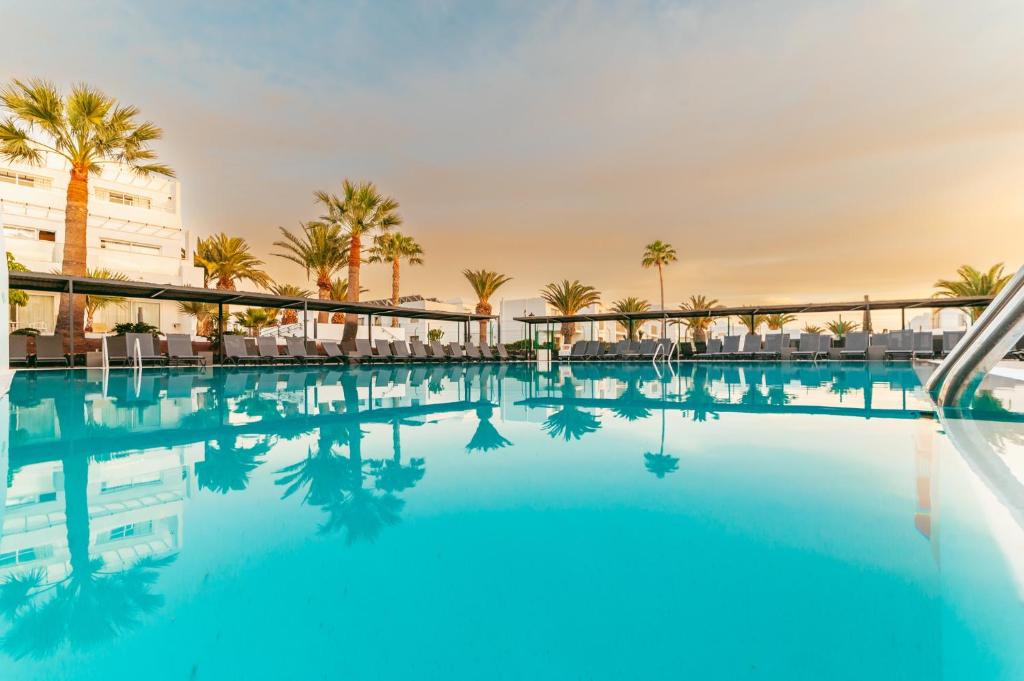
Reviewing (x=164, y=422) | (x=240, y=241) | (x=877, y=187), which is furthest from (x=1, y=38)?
(x=877, y=187)

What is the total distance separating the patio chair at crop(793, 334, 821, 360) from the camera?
68.9ft

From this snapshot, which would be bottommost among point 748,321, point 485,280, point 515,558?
point 515,558

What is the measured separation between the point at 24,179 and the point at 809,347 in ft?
129

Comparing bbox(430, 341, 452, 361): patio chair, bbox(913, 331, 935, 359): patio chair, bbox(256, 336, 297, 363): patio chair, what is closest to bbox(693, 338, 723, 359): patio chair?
bbox(913, 331, 935, 359): patio chair

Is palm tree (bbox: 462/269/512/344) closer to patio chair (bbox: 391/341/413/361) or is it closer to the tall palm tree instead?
the tall palm tree

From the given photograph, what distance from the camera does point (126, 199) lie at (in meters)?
33.2

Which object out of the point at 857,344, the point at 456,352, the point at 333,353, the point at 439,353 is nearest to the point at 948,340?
the point at 857,344

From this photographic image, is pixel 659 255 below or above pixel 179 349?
above

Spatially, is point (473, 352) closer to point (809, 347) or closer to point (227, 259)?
point (809, 347)

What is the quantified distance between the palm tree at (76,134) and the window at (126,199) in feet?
56.1

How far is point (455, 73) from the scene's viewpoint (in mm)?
15875

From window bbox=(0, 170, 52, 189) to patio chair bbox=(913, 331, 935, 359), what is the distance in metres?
41.6

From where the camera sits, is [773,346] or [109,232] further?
[109,232]

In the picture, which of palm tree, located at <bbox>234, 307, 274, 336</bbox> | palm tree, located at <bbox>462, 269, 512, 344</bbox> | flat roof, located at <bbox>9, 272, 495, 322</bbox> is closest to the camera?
flat roof, located at <bbox>9, 272, 495, 322</bbox>
